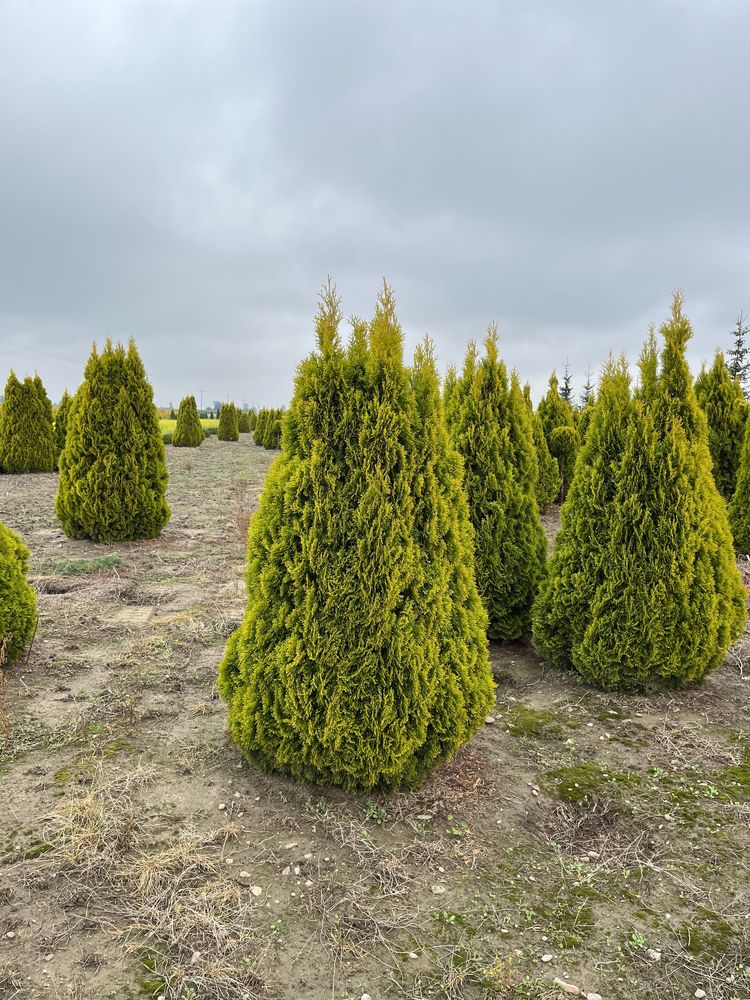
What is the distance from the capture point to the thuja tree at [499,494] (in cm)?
554

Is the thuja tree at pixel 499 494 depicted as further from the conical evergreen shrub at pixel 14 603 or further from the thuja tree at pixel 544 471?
the thuja tree at pixel 544 471

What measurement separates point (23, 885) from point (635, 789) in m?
3.16

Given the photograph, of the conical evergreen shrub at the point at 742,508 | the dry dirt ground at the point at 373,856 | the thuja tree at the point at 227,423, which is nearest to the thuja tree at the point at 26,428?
the dry dirt ground at the point at 373,856

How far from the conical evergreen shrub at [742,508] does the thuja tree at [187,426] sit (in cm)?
2778

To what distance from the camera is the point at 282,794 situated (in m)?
3.26

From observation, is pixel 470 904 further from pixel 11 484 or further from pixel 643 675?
pixel 11 484

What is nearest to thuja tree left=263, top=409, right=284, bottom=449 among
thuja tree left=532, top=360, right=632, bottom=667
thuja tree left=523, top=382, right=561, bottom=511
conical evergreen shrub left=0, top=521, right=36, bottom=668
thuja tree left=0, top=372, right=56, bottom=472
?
thuja tree left=0, top=372, right=56, bottom=472

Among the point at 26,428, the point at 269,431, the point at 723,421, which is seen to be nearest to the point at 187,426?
the point at 269,431

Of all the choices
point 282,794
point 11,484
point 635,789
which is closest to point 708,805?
point 635,789

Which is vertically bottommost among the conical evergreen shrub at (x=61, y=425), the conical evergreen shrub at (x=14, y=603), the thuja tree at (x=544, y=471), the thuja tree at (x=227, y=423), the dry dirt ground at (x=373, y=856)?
the dry dirt ground at (x=373, y=856)

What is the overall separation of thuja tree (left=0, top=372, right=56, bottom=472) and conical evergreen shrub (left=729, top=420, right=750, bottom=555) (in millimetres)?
18287

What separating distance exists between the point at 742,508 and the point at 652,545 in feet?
17.6

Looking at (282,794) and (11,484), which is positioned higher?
(11,484)

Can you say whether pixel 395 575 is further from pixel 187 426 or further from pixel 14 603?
pixel 187 426
